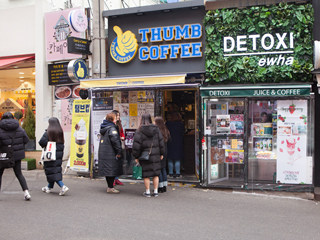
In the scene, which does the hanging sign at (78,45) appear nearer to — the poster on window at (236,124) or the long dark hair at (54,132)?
the long dark hair at (54,132)

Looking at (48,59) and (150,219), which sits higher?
(48,59)

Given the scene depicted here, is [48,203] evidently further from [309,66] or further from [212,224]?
[309,66]

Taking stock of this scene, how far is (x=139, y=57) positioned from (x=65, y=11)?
9.83ft

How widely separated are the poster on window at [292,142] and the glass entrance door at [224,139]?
86 centimetres

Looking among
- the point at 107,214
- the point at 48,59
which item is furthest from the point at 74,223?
the point at 48,59

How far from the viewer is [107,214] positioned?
6109 millimetres

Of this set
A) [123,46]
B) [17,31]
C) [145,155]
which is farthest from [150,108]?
[17,31]

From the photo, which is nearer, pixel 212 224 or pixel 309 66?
pixel 212 224

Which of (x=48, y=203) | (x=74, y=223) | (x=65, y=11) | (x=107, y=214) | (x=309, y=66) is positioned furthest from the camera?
(x=65, y=11)

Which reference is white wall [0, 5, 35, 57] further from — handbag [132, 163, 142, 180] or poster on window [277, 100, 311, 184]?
poster on window [277, 100, 311, 184]

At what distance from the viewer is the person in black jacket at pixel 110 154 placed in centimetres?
763

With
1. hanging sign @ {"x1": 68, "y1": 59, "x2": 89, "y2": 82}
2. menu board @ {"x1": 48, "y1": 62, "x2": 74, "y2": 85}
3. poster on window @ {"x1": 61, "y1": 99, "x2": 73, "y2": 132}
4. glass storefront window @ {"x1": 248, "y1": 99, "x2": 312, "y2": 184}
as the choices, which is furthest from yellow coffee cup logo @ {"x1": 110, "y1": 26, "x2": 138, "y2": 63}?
glass storefront window @ {"x1": 248, "y1": 99, "x2": 312, "y2": 184}

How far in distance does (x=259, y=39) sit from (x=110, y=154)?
437 cm

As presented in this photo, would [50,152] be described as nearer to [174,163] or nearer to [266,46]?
[174,163]
